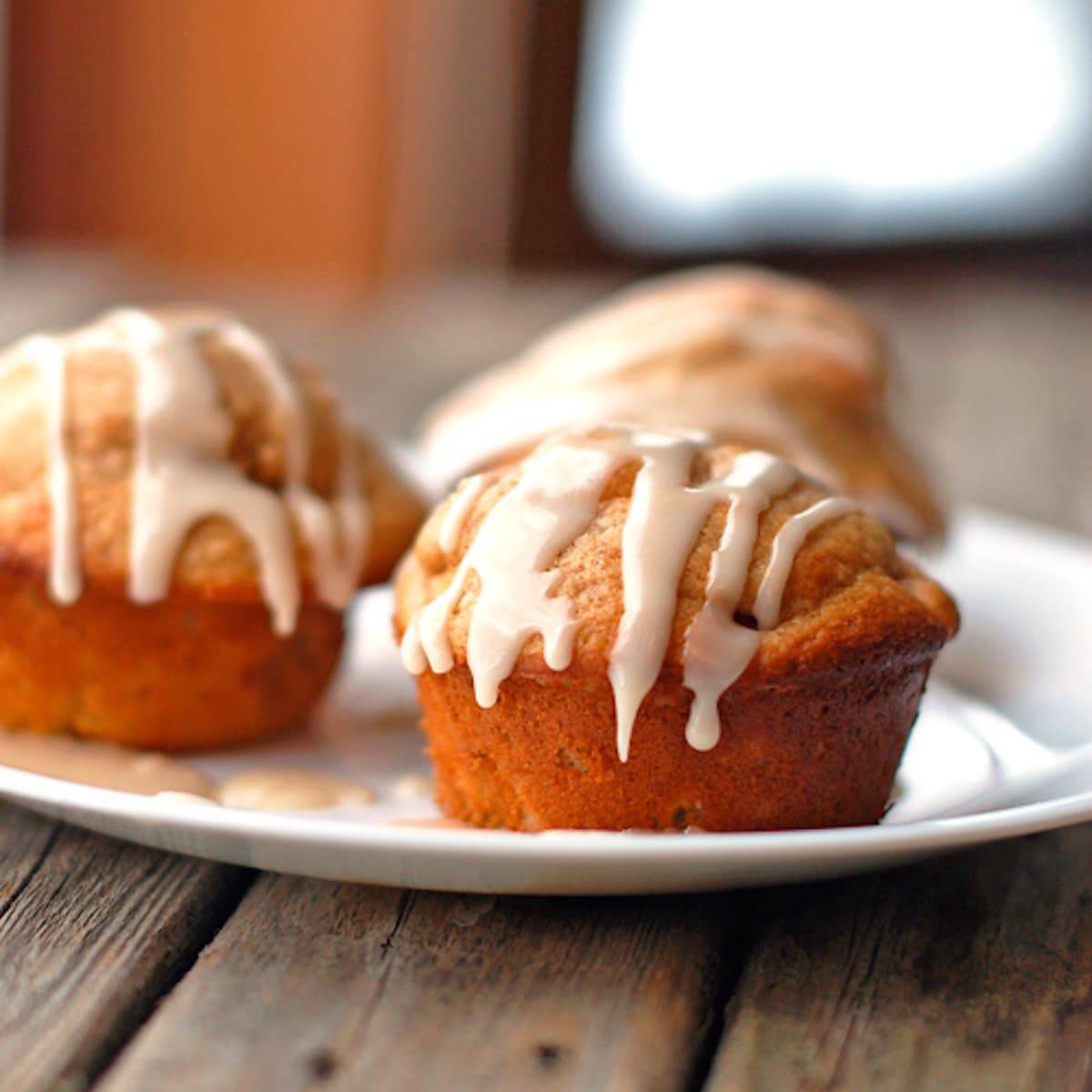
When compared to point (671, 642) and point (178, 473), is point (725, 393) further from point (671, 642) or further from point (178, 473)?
point (671, 642)

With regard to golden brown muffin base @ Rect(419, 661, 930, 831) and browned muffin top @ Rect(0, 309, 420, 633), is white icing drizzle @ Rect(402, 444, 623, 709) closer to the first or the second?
golden brown muffin base @ Rect(419, 661, 930, 831)

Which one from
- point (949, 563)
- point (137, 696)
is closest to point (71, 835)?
point (137, 696)

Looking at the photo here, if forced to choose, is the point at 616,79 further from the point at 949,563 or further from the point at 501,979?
the point at 501,979

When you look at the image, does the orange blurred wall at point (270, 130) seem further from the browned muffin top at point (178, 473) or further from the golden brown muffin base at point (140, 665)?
the golden brown muffin base at point (140, 665)

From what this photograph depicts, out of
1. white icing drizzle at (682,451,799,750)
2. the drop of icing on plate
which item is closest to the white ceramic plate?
the drop of icing on plate

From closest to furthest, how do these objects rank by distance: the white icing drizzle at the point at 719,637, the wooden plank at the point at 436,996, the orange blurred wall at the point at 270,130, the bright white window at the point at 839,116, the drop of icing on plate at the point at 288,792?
the wooden plank at the point at 436,996
the white icing drizzle at the point at 719,637
the drop of icing on plate at the point at 288,792
the bright white window at the point at 839,116
the orange blurred wall at the point at 270,130

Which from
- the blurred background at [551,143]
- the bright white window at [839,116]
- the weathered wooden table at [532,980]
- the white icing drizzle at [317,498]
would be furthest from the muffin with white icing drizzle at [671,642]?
the bright white window at [839,116]
